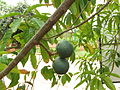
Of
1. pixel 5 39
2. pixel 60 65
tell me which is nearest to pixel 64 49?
pixel 60 65

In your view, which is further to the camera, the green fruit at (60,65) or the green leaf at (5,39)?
the green leaf at (5,39)

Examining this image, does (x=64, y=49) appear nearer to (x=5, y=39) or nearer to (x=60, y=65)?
(x=60, y=65)

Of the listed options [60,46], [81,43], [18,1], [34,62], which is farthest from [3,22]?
[60,46]

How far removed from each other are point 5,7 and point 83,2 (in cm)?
398

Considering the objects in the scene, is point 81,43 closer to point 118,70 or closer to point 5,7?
point 118,70

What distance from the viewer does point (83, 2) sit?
2.66 feet

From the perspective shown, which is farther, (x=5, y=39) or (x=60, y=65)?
(x=5, y=39)

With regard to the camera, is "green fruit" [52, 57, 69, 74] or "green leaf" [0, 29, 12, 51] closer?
"green fruit" [52, 57, 69, 74]

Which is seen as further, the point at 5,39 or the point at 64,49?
the point at 5,39

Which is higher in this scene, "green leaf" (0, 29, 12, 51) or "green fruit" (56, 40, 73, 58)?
"green leaf" (0, 29, 12, 51)

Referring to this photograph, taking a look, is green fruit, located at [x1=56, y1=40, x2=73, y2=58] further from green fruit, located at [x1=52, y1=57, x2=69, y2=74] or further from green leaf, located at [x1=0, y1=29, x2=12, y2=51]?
green leaf, located at [x1=0, y1=29, x2=12, y2=51]

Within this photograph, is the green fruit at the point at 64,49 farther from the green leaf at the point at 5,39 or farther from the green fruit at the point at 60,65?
the green leaf at the point at 5,39

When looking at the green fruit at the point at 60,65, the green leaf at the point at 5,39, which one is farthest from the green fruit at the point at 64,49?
the green leaf at the point at 5,39

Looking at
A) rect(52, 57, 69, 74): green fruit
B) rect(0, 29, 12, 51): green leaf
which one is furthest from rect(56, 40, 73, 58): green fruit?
rect(0, 29, 12, 51): green leaf
